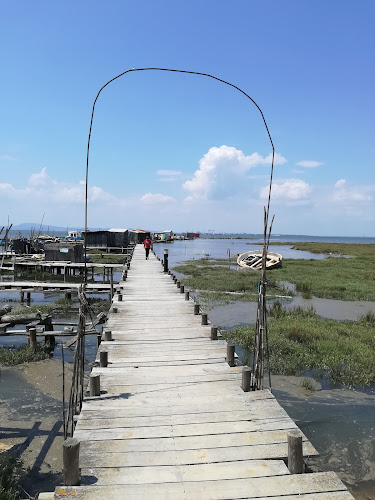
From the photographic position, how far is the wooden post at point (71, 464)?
3.51 m

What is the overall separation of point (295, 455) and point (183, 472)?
1264 mm

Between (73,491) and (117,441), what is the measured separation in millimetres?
928

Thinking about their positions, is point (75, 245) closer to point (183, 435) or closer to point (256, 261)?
point (256, 261)

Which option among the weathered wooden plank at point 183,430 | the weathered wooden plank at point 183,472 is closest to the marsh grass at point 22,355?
the weathered wooden plank at point 183,430

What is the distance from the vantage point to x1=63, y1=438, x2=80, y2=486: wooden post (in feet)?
11.5

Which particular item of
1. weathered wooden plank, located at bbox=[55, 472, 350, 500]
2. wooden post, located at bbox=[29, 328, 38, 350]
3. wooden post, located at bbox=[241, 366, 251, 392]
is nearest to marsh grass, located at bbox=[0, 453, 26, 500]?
weathered wooden plank, located at bbox=[55, 472, 350, 500]

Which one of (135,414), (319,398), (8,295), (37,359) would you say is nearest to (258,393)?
(135,414)

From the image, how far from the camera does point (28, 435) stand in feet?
26.6

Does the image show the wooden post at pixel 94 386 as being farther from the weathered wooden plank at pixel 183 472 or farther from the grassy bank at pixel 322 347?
the grassy bank at pixel 322 347

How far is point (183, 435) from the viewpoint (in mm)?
4535

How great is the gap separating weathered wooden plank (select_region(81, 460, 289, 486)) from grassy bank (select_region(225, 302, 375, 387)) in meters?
8.17

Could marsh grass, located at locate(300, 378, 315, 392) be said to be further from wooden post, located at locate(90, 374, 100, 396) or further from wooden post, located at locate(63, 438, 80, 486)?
wooden post, located at locate(63, 438, 80, 486)

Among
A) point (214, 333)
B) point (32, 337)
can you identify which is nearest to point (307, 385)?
point (214, 333)

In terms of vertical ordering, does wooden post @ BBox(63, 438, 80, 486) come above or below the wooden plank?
above
